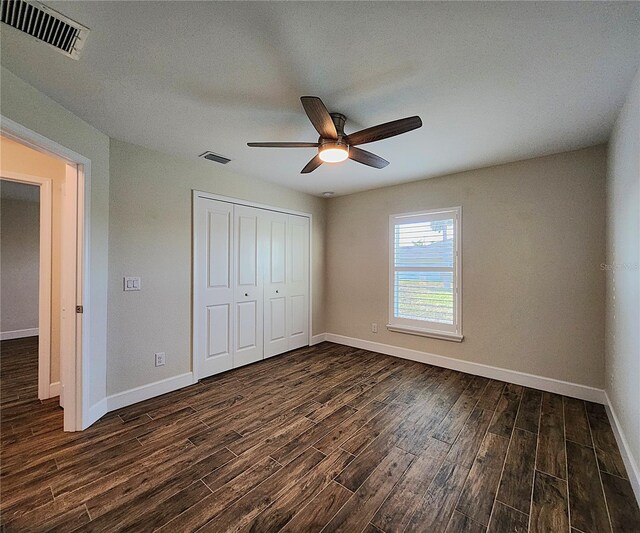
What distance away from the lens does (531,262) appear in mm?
2988

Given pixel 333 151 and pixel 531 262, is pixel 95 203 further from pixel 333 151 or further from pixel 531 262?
pixel 531 262

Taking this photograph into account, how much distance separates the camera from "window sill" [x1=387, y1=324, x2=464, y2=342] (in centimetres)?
346

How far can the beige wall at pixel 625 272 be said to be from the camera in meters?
1.66

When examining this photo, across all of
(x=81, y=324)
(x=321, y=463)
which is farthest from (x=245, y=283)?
(x=321, y=463)

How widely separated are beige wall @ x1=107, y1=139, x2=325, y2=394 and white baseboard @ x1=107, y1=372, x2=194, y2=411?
0.17 ft

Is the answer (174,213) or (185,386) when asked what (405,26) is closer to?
(174,213)

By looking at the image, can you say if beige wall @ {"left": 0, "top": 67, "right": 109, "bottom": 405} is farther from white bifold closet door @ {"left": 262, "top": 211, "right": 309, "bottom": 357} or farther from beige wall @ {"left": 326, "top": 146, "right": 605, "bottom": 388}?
beige wall @ {"left": 326, "top": 146, "right": 605, "bottom": 388}

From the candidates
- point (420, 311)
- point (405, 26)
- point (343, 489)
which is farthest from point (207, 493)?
point (420, 311)

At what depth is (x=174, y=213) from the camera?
9.66ft

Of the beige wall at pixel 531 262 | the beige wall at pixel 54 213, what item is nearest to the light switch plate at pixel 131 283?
the beige wall at pixel 54 213

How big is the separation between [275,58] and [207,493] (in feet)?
8.15

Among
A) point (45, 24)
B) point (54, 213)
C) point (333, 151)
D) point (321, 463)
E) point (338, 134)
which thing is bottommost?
point (321, 463)

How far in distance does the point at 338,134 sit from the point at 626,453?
2891 millimetres

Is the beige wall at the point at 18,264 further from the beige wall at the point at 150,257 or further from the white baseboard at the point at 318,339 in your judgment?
the white baseboard at the point at 318,339
